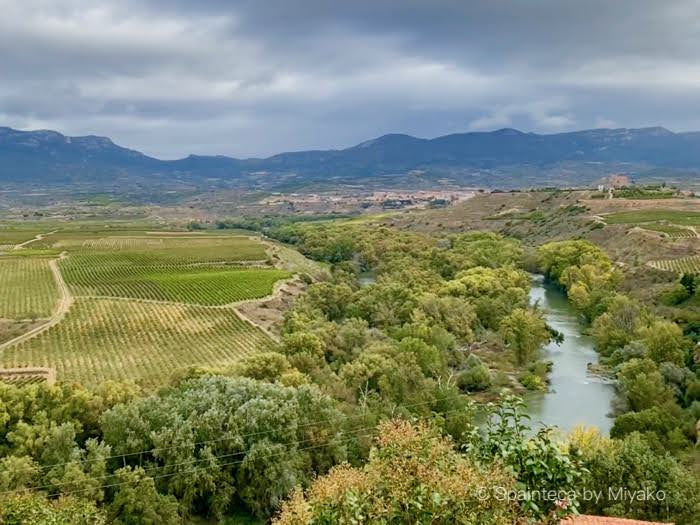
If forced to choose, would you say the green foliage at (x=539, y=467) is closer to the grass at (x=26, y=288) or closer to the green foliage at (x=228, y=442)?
the green foliage at (x=228, y=442)

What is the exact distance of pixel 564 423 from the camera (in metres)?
46.9

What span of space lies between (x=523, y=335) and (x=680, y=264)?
40.2 m

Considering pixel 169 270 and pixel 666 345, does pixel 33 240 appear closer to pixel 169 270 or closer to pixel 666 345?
pixel 169 270

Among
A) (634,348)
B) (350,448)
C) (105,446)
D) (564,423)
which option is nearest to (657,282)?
(634,348)

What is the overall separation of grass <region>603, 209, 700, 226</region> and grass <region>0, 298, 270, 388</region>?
296ft

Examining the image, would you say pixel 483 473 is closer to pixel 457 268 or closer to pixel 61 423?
pixel 61 423

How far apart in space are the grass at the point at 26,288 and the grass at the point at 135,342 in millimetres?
4766

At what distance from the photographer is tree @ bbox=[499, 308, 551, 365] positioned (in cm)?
6278

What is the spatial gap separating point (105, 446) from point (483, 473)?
26.9m

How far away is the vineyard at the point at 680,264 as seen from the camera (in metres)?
83.5

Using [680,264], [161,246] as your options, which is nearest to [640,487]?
[680,264]

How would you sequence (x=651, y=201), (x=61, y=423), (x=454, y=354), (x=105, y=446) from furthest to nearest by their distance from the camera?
(x=651, y=201) → (x=454, y=354) → (x=61, y=423) → (x=105, y=446)

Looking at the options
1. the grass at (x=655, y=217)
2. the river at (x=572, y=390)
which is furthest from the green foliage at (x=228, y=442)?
the grass at (x=655, y=217)

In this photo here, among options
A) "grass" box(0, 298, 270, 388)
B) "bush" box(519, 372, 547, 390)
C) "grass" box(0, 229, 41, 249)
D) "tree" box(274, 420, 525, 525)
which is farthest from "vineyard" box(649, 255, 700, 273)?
"grass" box(0, 229, 41, 249)
